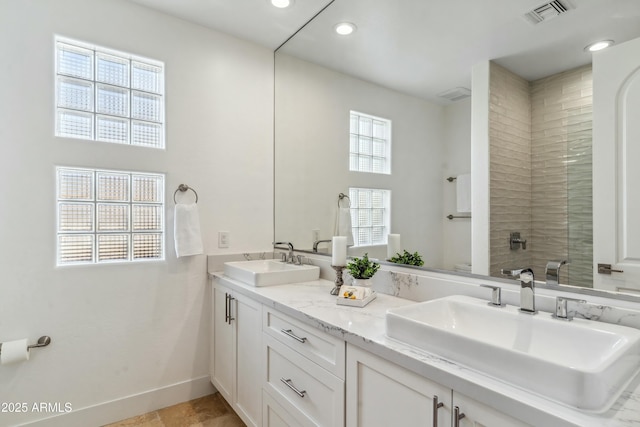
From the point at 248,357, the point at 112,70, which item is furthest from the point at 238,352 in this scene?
the point at 112,70

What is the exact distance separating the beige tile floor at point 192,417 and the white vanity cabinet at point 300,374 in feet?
1.89

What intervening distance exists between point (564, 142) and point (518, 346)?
0.72 m

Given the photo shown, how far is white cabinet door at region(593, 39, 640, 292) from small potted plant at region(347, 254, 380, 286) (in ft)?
2.91

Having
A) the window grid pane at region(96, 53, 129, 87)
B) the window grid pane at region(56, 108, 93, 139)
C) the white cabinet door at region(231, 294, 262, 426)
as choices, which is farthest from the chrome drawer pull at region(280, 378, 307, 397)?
the window grid pane at region(96, 53, 129, 87)

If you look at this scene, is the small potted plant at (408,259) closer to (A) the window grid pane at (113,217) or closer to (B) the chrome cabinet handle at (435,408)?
(B) the chrome cabinet handle at (435,408)

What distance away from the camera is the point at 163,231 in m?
2.22

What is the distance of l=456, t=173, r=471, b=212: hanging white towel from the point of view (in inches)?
57.5

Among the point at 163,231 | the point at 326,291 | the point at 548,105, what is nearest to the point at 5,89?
the point at 163,231

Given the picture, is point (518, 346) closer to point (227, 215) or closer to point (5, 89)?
point (227, 215)

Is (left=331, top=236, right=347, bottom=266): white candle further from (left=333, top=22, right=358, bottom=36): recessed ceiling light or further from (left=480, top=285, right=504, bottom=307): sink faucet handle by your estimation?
(left=333, top=22, right=358, bottom=36): recessed ceiling light

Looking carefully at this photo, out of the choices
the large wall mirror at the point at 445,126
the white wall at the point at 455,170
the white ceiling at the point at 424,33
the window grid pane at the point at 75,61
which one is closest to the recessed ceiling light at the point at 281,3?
the white ceiling at the point at 424,33

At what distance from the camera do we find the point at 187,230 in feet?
7.23

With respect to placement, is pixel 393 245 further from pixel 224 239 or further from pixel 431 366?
pixel 224 239

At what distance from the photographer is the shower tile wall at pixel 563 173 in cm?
114
